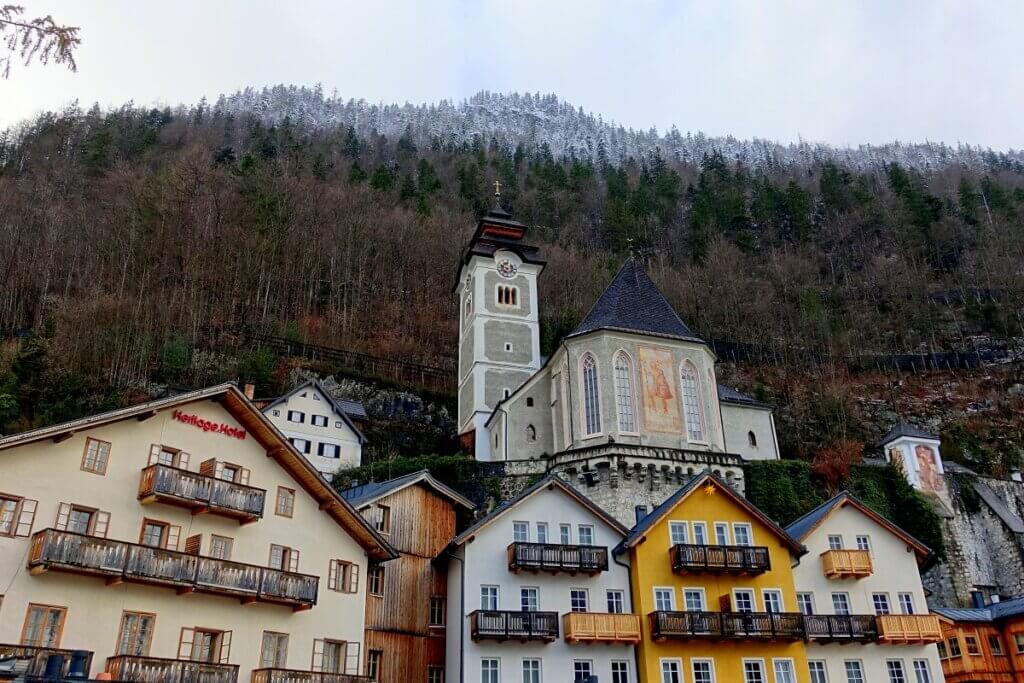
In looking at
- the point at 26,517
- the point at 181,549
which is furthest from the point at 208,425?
the point at 26,517

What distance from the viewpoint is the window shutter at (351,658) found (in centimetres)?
2527

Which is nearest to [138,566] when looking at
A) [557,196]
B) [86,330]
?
[86,330]

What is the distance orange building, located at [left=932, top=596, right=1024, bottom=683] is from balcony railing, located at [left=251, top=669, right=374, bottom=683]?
24.3m

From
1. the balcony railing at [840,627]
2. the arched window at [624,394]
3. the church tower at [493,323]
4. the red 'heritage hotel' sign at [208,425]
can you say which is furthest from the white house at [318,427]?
the balcony railing at [840,627]

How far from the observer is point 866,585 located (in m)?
30.4

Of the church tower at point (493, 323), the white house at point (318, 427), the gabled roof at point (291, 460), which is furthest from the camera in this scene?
the church tower at point (493, 323)

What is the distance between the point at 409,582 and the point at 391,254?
5150 centimetres

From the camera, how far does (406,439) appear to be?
185ft

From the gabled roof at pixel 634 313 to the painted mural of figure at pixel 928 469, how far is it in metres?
15.1

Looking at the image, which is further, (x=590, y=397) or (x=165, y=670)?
(x=590, y=397)

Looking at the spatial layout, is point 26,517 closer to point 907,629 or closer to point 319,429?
point 907,629

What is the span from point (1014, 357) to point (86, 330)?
7455 cm

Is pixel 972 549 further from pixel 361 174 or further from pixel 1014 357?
pixel 361 174

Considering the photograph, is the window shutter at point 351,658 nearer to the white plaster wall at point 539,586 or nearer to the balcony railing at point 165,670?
the white plaster wall at point 539,586
